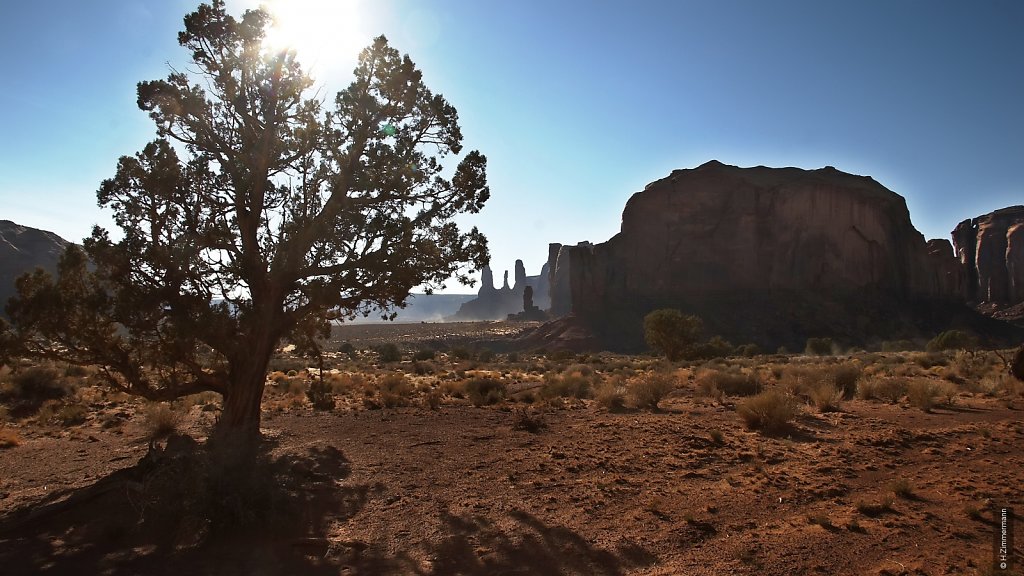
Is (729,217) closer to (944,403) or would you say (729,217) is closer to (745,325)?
(745,325)

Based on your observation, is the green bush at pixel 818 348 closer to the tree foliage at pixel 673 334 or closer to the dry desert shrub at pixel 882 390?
the tree foliage at pixel 673 334

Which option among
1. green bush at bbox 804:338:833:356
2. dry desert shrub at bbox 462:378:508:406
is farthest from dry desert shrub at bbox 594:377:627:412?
green bush at bbox 804:338:833:356

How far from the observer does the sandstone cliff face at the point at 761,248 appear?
83.9 meters

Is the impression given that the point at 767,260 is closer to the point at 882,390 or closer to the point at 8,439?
the point at 882,390

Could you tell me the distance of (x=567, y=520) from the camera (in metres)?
7.23

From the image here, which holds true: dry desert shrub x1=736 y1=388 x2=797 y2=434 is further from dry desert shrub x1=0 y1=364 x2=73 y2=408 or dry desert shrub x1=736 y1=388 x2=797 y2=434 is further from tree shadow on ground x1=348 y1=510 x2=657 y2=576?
dry desert shrub x1=0 y1=364 x2=73 y2=408

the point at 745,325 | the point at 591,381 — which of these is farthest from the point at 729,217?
the point at 591,381

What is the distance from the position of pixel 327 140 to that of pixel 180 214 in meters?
2.96

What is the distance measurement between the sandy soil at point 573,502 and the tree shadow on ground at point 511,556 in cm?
3

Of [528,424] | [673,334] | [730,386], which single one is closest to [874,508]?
[528,424]

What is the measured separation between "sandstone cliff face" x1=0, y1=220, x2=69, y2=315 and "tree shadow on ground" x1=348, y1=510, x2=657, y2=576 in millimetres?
96315

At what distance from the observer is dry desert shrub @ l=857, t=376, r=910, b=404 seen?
15536 millimetres

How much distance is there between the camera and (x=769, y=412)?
39.3ft

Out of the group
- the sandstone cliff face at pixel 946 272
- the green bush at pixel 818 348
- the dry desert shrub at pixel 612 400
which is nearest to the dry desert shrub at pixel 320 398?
the dry desert shrub at pixel 612 400
